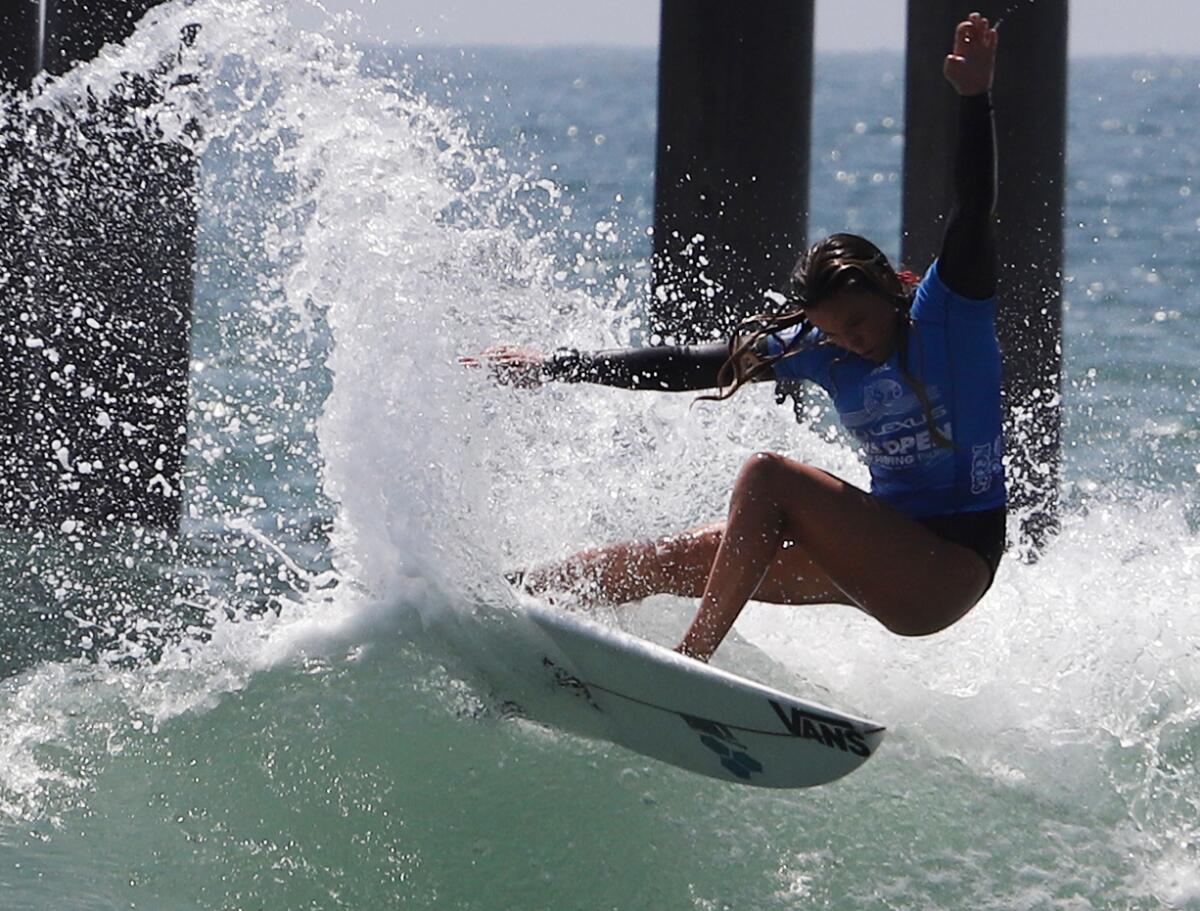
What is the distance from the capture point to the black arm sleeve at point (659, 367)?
474cm

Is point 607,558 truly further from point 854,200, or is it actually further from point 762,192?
point 854,200

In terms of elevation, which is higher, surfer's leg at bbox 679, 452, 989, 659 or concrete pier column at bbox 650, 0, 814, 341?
concrete pier column at bbox 650, 0, 814, 341

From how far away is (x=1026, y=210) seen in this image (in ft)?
23.7

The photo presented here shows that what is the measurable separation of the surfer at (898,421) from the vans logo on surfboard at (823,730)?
1.10 ft

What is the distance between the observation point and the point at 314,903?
13.8 ft

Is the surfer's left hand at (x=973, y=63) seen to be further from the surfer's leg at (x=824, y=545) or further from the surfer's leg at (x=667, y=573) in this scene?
the surfer's leg at (x=667, y=573)

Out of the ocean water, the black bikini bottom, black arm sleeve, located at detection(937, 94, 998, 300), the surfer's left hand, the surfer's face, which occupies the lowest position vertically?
the ocean water

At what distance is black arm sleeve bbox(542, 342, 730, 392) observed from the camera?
4742 mm

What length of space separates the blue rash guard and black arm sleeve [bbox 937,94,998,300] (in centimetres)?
7

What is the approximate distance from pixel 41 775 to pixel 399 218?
74.0 inches

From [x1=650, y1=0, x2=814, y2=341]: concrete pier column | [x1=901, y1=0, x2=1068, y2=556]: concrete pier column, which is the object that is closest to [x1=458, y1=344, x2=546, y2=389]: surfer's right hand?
→ [x1=650, y1=0, x2=814, y2=341]: concrete pier column

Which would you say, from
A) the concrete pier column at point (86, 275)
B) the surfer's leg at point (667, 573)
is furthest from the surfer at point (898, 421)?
the concrete pier column at point (86, 275)

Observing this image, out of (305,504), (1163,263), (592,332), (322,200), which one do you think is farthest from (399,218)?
(1163,263)

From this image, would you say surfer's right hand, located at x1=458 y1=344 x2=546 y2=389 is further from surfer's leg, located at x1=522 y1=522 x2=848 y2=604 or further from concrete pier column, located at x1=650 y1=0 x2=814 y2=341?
concrete pier column, located at x1=650 y1=0 x2=814 y2=341
